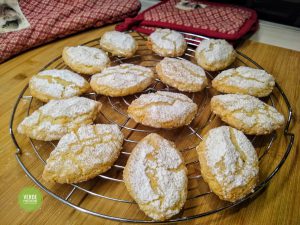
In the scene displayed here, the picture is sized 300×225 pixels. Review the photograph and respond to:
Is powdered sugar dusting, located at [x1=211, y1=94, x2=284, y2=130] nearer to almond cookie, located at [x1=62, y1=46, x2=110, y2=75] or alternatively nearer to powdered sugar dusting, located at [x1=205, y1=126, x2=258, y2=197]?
powdered sugar dusting, located at [x1=205, y1=126, x2=258, y2=197]

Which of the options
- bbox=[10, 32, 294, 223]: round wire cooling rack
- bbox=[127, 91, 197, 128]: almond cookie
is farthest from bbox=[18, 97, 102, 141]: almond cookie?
bbox=[127, 91, 197, 128]: almond cookie

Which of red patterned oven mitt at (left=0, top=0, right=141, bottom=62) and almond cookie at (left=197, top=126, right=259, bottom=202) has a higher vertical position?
red patterned oven mitt at (left=0, top=0, right=141, bottom=62)

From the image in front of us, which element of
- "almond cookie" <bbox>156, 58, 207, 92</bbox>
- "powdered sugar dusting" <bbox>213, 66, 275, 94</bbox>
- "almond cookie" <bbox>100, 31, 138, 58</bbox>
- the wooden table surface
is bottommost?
the wooden table surface

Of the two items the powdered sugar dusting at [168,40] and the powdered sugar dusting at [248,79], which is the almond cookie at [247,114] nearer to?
the powdered sugar dusting at [248,79]

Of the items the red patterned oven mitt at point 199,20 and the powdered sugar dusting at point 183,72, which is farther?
the red patterned oven mitt at point 199,20

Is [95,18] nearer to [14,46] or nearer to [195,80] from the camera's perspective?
[14,46]

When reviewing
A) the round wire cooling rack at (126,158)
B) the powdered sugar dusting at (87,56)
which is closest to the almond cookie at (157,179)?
the round wire cooling rack at (126,158)
